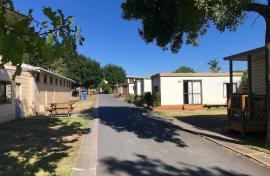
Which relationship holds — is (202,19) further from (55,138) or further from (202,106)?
(202,106)

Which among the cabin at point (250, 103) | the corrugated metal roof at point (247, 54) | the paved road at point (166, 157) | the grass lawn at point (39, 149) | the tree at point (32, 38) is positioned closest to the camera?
the tree at point (32, 38)

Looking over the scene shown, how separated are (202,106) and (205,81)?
2.16 meters

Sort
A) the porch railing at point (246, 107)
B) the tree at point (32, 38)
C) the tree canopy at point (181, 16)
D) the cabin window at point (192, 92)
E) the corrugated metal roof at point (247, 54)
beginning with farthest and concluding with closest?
1. the cabin window at point (192, 92)
2. the porch railing at point (246, 107)
3. the corrugated metal roof at point (247, 54)
4. the tree canopy at point (181, 16)
5. the tree at point (32, 38)

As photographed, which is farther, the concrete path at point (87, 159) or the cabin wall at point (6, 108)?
the cabin wall at point (6, 108)

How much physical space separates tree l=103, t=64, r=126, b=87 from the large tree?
296 ft

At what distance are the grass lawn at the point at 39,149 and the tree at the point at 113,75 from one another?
292 ft

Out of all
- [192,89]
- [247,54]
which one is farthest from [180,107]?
[247,54]

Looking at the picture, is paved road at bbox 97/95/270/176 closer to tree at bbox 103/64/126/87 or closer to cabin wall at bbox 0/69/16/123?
cabin wall at bbox 0/69/16/123

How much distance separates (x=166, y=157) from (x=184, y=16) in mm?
4344

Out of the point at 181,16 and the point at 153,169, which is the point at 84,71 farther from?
the point at 153,169

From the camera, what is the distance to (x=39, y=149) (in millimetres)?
9766

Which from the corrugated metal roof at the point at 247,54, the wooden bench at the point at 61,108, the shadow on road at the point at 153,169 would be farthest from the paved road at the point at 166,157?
the wooden bench at the point at 61,108

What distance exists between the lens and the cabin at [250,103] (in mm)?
11906

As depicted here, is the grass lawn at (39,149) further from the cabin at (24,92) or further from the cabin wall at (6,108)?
the cabin at (24,92)
